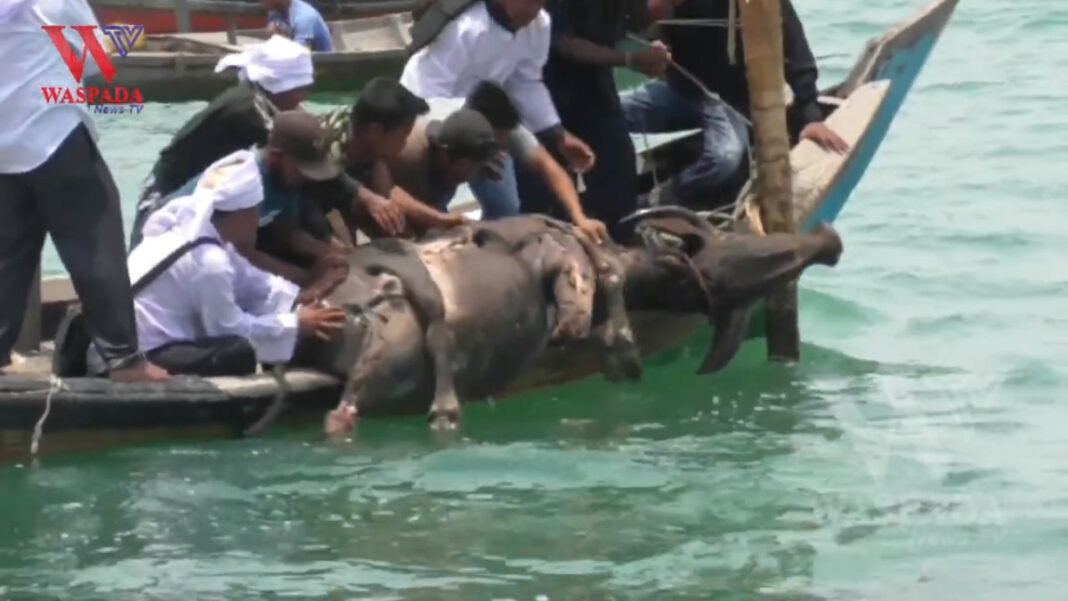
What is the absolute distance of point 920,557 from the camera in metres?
7.79

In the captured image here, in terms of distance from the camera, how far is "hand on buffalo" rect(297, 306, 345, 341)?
7.90 meters

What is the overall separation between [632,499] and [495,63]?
1991 millimetres

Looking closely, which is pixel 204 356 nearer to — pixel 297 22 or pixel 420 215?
pixel 420 215

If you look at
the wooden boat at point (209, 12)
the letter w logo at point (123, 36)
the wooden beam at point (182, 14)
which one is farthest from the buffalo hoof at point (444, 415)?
the wooden boat at point (209, 12)

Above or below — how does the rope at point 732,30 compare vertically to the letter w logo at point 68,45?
below

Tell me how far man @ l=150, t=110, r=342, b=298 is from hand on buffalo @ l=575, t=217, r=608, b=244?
1062 millimetres

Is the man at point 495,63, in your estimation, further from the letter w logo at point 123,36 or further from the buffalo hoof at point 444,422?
the letter w logo at point 123,36

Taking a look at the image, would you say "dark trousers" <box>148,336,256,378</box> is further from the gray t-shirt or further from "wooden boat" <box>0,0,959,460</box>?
the gray t-shirt

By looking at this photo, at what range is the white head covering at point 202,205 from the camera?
25.0ft

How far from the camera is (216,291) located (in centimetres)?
768

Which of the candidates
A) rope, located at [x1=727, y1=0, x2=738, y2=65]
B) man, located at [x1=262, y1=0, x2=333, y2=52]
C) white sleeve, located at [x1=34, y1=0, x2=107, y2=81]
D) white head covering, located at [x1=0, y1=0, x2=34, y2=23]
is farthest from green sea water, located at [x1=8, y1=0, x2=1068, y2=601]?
man, located at [x1=262, y1=0, x2=333, y2=52]

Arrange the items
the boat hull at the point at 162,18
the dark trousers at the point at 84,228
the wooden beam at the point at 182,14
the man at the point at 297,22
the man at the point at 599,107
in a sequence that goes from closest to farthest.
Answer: the dark trousers at the point at 84,228, the man at the point at 599,107, the man at the point at 297,22, the wooden beam at the point at 182,14, the boat hull at the point at 162,18

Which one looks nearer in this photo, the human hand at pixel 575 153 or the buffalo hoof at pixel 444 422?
the buffalo hoof at pixel 444 422

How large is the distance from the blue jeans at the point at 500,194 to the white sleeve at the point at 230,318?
145 centimetres
